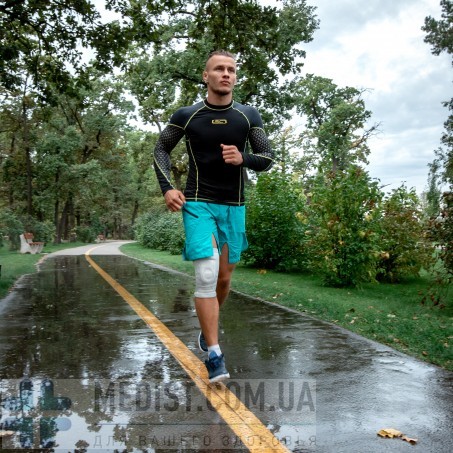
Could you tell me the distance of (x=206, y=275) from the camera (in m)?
3.87

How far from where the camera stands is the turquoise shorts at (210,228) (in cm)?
386

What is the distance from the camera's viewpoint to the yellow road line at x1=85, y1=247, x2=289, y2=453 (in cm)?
270

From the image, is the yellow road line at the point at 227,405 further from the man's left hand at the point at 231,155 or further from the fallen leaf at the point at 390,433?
the man's left hand at the point at 231,155

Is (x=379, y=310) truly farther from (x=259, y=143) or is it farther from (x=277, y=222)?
(x=277, y=222)

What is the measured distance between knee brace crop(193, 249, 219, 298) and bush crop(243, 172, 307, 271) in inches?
388

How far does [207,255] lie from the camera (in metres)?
3.84

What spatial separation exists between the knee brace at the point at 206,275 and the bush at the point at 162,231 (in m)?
20.4

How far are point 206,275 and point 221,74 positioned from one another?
151 cm

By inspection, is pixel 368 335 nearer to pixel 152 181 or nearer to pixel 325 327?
pixel 325 327

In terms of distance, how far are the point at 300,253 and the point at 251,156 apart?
1047cm

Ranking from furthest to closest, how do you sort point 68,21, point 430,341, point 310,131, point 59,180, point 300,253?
point 310,131
point 59,180
point 300,253
point 68,21
point 430,341

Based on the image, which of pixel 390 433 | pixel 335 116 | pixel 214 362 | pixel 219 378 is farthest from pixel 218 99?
pixel 335 116

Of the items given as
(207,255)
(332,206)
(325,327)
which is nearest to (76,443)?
(207,255)

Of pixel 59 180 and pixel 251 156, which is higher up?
pixel 59 180
